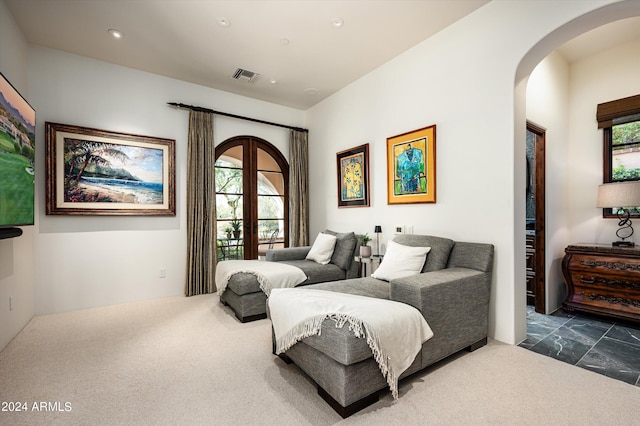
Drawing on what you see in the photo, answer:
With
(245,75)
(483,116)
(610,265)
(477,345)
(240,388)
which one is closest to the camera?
(240,388)

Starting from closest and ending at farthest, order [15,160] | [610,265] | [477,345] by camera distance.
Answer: [15,160]
[477,345]
[610,265]

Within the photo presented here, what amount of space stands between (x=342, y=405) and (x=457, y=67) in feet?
10.3

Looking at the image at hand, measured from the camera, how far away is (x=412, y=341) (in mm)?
1855

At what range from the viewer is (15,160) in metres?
2.28

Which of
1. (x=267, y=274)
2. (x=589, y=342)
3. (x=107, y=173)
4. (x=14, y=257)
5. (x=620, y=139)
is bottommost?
(x=589, y=342)

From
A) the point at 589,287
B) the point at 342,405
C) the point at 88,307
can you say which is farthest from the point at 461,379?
the point at 88,307

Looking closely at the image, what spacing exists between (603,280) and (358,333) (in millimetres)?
3210

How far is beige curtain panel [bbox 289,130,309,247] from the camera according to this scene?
204 inches

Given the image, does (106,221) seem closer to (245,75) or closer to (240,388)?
(245,75)

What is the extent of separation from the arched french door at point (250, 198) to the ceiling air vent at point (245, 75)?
933mm

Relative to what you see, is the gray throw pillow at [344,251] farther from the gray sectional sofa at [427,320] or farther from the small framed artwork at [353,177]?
the gray sectional sofa at [427,320]

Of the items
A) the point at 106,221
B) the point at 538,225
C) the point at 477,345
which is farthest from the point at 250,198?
the point at 538,225

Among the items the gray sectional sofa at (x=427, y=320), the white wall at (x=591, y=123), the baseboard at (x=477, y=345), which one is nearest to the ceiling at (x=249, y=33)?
the white wall at (x=591, y=123)

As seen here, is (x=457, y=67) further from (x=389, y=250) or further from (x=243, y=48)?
(x=243, y=48)
